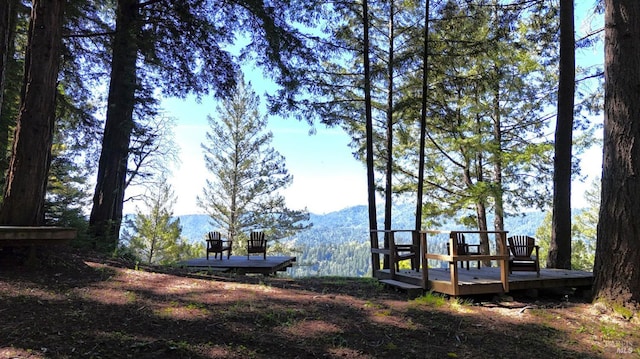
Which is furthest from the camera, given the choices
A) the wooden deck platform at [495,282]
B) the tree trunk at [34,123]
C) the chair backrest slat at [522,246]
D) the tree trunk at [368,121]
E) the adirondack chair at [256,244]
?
the tree trunk at [368,121]

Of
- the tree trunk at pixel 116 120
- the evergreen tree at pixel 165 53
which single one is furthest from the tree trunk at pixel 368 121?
the tree trunk at pixel 116 120

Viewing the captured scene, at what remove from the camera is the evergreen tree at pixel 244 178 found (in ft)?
74.5

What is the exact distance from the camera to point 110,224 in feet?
28.2

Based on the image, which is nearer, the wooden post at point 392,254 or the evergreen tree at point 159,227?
the wooden post at point 392,254

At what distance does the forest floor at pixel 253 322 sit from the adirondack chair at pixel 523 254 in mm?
897

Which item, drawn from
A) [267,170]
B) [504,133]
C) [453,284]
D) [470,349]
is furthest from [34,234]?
[267,170]

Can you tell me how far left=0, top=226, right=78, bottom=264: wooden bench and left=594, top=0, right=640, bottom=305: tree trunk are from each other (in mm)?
7318

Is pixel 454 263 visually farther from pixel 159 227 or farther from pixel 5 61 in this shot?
pixel 159 227

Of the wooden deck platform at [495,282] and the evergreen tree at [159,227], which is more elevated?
the evergreen tree at [159,227]

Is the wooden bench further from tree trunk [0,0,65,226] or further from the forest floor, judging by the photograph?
tree trunk [0,0,65,226]

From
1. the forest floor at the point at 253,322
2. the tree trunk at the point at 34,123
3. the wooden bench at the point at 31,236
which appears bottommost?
the forest floor at the point at 253,322

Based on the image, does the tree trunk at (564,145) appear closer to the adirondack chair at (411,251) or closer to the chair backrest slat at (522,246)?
the chair backrest slat at (522,246)

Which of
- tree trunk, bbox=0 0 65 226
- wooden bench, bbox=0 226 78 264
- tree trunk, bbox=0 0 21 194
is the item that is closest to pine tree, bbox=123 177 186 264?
tree trunk, bbox=0 0 21 194

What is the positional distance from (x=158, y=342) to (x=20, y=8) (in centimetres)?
906
